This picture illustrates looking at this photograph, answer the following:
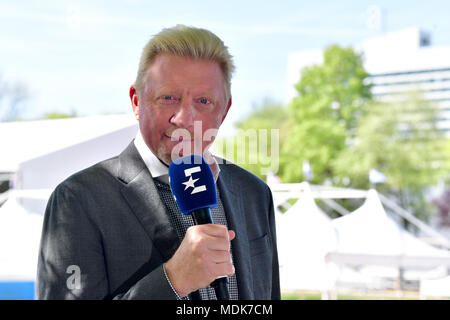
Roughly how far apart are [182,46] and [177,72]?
0.26 ft

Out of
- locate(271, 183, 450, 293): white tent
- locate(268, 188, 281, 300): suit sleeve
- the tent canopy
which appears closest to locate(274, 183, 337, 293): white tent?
locate(271, 183, 450, 293): white tent

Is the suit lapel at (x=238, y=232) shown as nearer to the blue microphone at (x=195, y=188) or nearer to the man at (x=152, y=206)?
the man at (x=152, y=206)

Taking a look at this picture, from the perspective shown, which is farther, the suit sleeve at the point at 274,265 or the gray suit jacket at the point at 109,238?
the suit sleeve at the point at 274,265

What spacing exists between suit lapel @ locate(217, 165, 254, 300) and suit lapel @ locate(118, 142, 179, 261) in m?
0.26

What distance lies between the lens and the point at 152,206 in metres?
1.66

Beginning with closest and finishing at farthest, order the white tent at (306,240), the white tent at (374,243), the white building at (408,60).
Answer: the white tent at (374,243), the white tent at (306,240), the white building at (408,60)

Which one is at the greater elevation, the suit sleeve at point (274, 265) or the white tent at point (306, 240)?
the suit sleeve at point (274, 265)

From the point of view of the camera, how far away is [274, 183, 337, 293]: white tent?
8.33 m

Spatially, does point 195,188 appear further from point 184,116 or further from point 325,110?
point 325,110

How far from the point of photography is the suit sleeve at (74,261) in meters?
1.53

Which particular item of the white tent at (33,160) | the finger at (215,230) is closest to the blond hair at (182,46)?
the finger at (215,230)

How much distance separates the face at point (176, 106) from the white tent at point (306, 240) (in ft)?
21.8

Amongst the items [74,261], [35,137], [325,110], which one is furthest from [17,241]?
[325,110]

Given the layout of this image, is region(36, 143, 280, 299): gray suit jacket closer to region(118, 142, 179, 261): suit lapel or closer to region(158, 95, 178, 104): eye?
region(118, 142, 179, 261): suit lapel
